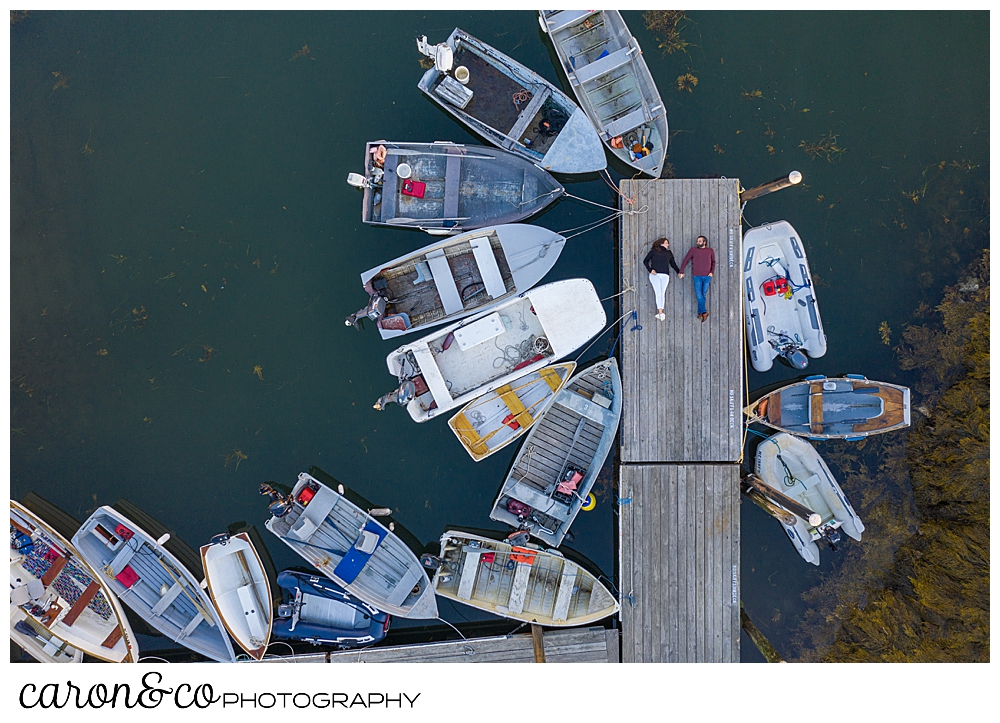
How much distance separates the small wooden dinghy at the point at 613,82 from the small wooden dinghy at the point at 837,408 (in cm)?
591

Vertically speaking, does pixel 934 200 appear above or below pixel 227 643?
above

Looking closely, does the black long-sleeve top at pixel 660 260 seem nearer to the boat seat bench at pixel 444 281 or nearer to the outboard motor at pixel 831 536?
the boat seat bench at pixel 444 281

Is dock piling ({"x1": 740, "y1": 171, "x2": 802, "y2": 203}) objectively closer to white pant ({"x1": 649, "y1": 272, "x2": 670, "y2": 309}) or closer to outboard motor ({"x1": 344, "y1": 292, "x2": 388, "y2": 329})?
white pant ({"x1": 649, "y1": 272, "x2": 670, "y2": 309})

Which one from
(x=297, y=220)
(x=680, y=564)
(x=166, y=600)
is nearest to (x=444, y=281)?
(x=297, y=220)

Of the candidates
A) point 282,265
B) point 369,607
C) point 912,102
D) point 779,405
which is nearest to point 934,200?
point 912,102

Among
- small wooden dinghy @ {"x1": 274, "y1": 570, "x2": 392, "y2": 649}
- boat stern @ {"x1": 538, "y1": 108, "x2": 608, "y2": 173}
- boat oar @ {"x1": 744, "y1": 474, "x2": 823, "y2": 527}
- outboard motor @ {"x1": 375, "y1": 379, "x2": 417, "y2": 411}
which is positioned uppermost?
boat stern @ {"x1": 538, "y1": 108, "x2": 608, "y2": 173}

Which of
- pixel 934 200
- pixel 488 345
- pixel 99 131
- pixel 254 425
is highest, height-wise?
pixel 99 131

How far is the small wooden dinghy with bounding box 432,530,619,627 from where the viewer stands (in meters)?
12.2

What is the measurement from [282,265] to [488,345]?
5.20 meters

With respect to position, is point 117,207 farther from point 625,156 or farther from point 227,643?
point 625,156

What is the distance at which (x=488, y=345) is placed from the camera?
477 inches

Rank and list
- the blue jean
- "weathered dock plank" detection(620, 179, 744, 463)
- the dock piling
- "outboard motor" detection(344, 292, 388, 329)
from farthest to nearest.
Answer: "outboard motor" detection(344, 292, 388, 329), "weathered dock plank" detection(620, 179, 744, 463), the blue jean, the dock piling

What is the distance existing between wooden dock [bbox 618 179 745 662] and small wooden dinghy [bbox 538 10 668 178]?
96cm

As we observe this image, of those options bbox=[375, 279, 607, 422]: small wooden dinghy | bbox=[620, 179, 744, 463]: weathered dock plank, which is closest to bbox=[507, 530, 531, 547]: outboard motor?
bbox=[620, 179, 744, 463]: weathered dock plank
